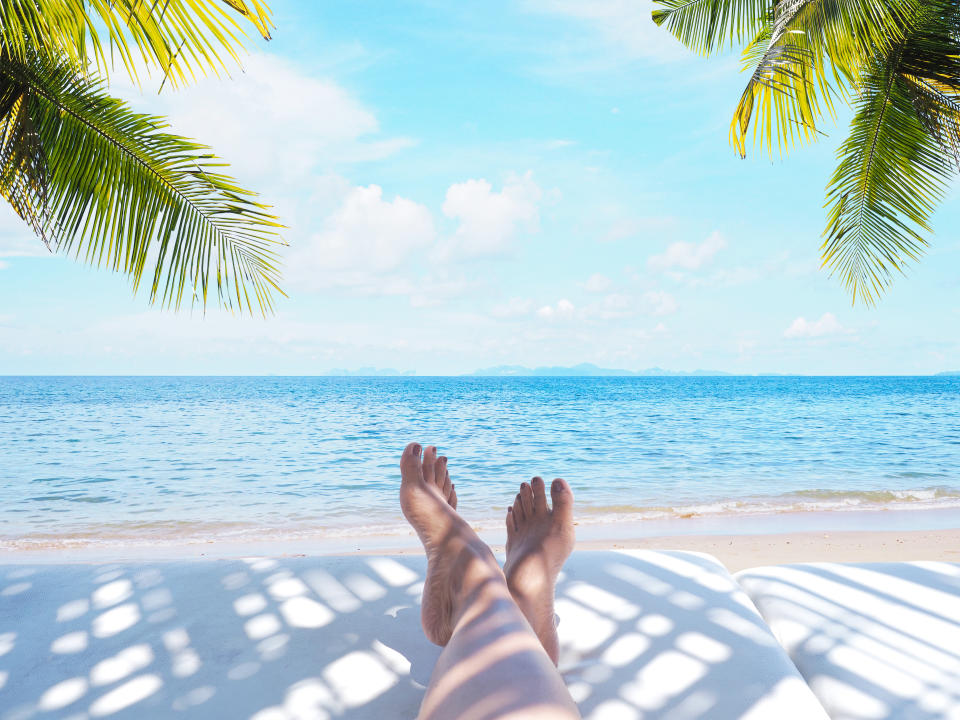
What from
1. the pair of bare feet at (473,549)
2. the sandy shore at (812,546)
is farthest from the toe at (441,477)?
the sandy shore at (812,546)

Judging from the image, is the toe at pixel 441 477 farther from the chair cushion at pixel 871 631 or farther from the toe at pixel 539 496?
the chair cushion at pixel 871 631

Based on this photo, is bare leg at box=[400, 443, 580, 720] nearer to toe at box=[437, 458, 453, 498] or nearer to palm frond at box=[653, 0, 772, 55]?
toe at box=[437, 458, 453, 498]

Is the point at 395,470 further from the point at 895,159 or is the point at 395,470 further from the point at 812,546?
the point at 895,159

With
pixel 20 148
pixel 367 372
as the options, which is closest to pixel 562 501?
pixel 20 148

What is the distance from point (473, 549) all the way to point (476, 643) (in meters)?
0.35

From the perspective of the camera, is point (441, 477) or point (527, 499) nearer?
point (527, 499)

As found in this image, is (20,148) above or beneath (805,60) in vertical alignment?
beneath

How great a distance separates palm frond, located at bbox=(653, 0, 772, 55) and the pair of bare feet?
3736 millimetres

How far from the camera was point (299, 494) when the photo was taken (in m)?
5.95

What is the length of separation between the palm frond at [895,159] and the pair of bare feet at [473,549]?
124 inches

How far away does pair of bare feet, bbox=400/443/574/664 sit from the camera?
1.07 m

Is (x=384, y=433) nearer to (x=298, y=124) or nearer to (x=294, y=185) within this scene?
(x=294, y=185)

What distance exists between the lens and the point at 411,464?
1.61 meters

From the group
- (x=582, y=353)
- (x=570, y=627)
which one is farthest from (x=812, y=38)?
(x=582, y=353)
